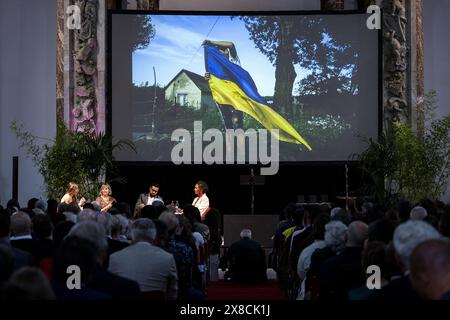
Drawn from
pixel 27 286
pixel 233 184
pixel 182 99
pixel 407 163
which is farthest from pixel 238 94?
pixel 27 286

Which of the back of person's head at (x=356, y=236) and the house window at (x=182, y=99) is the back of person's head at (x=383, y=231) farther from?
the house window at (x=182, y=99)

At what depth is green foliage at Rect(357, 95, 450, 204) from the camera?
56.7ft

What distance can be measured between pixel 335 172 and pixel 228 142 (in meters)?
2.59

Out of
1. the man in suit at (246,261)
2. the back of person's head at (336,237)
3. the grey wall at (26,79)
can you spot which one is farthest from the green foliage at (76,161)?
the back of person's head at (336,237)

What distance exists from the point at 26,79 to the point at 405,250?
48.9 ft

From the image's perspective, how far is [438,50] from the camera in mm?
19250

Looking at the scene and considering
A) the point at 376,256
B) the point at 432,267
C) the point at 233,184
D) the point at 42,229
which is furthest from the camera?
the point at 233,184

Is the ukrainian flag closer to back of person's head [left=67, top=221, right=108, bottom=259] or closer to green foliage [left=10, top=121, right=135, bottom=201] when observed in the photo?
green foliage [left=10, top=121, right=135, bottom=201]

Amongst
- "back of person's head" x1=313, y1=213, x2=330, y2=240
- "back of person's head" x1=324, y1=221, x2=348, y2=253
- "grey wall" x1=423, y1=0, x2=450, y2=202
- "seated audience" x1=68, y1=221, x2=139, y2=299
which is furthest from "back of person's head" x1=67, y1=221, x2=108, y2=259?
"grey wall" x1=423, y1=0, x2=450, y2=202

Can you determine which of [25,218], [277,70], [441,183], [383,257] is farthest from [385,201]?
[383,257]

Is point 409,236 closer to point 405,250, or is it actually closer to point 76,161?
point 405,250

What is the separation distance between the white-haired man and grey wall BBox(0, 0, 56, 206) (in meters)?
14.4
